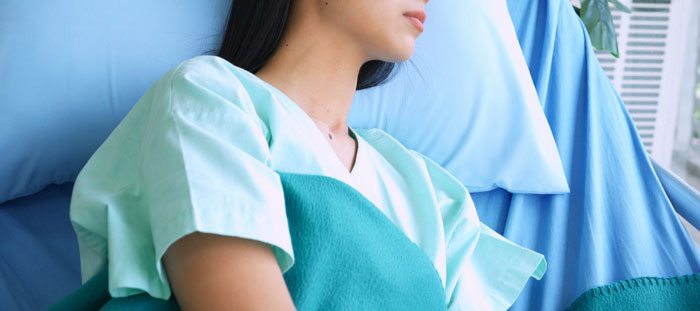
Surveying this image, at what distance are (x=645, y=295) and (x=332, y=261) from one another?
56 cm

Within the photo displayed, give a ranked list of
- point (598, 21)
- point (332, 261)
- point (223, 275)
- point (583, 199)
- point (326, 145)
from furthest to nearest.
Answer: point (598, 21)
point (583, 199)
point (326, 145)
point (332, 261)
point (223, 275)

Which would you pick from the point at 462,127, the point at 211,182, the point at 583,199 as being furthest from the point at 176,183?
the point at 583,199

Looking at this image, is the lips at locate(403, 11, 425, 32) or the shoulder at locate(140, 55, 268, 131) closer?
the shoulder at locate(140, 55, 268, 131)

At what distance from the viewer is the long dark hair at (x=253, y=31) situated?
947 millimetres

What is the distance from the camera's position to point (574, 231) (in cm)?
112

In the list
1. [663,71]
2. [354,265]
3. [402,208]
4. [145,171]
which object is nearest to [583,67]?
[402,208]

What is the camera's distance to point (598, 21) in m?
1.60

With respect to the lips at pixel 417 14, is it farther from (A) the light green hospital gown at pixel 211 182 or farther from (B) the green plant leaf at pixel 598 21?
(B) the green plant leaf at pixel 598 21

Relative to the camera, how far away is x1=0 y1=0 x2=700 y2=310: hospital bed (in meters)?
0.95

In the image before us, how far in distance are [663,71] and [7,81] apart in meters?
2.13

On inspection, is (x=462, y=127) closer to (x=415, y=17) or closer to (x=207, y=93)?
(x=415, y=17)

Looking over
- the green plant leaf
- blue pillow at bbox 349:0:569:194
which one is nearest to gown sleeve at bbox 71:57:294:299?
blue pillow at bbox 349:0:569:194

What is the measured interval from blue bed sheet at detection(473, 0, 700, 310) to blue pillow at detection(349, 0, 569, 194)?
5cm

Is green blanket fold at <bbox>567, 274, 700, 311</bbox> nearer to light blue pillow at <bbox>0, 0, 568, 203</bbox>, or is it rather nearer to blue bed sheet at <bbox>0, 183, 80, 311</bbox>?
light blue pillow at <bbox>0, 0, 568, 203</bbox>
